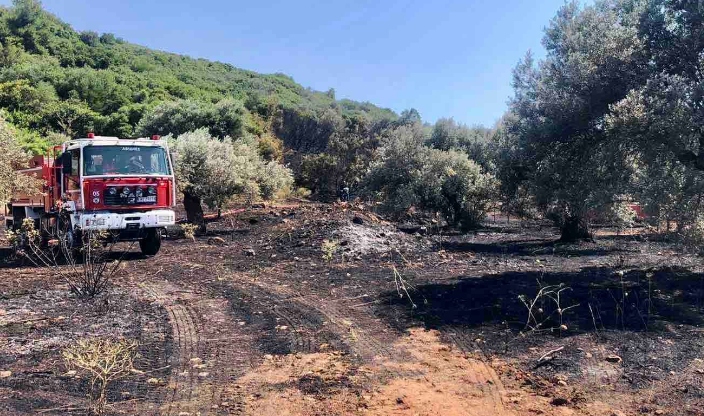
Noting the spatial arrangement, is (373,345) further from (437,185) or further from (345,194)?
(345,194)

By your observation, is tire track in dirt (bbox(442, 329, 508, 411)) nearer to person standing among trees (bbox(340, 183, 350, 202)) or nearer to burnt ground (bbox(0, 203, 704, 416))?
burnt ground (bbox(0, 203, 704, 416))

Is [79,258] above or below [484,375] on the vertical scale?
above

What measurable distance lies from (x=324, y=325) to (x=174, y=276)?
16.9 ft

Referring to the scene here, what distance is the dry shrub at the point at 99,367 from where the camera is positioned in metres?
4.59

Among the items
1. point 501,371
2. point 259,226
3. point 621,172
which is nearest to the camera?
point 501,371

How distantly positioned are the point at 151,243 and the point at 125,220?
1.67m

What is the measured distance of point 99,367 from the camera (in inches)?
211

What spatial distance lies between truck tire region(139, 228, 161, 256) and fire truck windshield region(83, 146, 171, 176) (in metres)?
1.61

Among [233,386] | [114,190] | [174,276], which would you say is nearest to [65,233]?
[114,190]

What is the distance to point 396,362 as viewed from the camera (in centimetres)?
605

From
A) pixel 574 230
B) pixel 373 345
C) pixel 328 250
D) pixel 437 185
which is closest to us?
pixel 373 345

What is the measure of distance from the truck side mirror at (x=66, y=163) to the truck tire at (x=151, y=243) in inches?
95.1

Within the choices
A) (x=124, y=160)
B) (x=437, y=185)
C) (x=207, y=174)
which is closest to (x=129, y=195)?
(x=124, y=160)

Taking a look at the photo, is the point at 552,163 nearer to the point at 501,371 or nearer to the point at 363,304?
the point at 363,304
